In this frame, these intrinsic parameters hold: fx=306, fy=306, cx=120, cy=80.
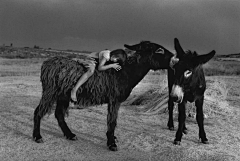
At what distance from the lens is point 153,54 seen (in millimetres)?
5496

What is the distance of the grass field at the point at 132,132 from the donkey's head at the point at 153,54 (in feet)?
5.32

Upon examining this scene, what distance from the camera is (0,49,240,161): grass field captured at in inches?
214

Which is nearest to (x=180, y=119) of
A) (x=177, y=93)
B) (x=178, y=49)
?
(x=177, y=93)

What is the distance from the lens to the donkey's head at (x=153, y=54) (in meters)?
5.44

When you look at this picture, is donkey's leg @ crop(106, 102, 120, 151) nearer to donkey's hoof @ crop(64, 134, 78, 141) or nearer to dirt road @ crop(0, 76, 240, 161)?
dirt road @ crop(0, 76, 240, 161)

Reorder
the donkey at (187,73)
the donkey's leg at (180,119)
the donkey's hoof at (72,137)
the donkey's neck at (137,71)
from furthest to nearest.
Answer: the donkey's hoof at (72,137) < the donkey's leg at (180,119) < the donkey's neck at (137,71) < the donkey at (187,73)

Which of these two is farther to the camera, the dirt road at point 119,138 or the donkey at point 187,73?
the dirt road at point 119,138

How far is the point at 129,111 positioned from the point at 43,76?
4102 mm

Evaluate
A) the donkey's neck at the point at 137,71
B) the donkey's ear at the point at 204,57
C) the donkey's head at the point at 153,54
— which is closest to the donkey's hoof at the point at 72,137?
the donkey's neck at the point at 137,71

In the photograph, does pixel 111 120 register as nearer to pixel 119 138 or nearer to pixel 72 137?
pixel 119 138

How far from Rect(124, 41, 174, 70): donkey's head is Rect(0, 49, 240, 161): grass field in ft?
5.32

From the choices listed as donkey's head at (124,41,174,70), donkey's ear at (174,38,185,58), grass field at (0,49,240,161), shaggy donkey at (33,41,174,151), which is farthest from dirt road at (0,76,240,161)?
donkey's ear at (174,38,185,58)

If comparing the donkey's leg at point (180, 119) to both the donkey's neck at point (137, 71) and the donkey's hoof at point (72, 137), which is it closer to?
the donkey's neck at point (137, 71)

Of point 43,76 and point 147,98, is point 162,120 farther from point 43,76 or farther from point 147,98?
point 43,76
